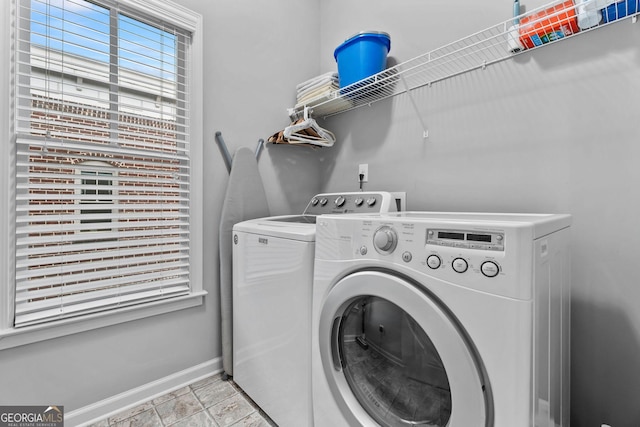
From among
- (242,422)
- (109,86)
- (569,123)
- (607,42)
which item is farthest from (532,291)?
(109,86)

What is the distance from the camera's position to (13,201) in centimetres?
119

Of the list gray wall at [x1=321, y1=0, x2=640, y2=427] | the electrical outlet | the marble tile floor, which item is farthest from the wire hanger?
the marble tile floor

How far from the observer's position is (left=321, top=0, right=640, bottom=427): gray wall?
105 cm

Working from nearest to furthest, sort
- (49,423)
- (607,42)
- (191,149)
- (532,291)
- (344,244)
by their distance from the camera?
(532,291) → (344,244) → (607,42) → (49,423) → (191,149)

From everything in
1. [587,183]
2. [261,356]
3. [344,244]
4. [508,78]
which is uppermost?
[508,78]

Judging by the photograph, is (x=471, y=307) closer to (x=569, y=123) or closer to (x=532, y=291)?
(x=532, y=291)

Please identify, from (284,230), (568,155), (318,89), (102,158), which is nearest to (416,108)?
(318,89)

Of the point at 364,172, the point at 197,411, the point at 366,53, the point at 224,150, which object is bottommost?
the point at 197,411

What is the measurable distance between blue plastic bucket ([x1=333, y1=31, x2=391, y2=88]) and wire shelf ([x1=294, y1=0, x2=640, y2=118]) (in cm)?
5

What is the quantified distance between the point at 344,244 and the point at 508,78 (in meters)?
1.12

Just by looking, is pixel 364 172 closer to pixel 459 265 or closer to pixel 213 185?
pixel 213 185

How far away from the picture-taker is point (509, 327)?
65 cm

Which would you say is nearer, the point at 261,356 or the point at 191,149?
the point at 261,356

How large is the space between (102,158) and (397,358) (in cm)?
156
